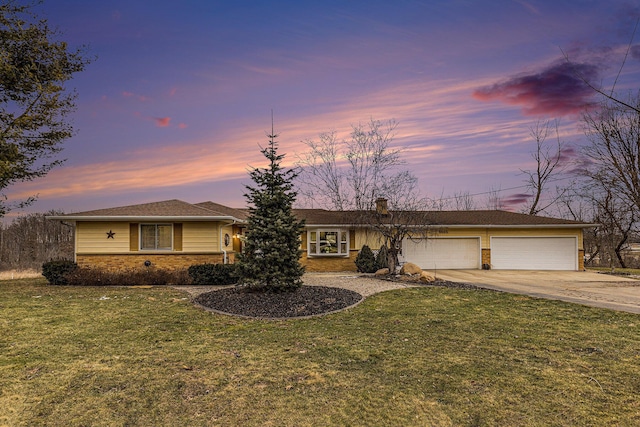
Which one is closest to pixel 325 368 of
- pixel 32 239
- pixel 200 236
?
pixel 200 236

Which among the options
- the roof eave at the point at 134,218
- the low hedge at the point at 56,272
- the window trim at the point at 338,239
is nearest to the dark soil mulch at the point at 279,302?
the roof eave at the point at 134,218

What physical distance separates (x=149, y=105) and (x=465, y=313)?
1323 cm

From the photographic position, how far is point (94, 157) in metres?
16.4

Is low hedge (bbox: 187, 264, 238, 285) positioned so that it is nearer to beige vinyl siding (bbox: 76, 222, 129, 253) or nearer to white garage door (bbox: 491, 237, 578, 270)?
beige vinyl siding (bbox: 76, 222, 129, 253)

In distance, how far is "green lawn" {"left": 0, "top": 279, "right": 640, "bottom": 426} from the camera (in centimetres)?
355

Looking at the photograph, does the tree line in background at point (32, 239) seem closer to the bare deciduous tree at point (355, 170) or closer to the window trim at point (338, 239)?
the bare deciduous tree at point (355, 170)

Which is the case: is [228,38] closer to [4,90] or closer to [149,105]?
[149,105]

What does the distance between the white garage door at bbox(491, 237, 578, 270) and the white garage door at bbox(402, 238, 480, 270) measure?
1033 millimetres

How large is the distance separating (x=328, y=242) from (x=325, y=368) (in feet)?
45.2

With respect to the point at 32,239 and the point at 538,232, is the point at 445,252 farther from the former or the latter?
the point at 32,239

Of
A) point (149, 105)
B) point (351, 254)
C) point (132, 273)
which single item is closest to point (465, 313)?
point (351, 254)

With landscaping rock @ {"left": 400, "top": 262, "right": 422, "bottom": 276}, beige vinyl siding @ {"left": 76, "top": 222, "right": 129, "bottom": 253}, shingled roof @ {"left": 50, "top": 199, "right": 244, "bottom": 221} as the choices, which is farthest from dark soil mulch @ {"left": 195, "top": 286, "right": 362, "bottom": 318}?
beige vinyl siding @ {"left": 76, "top": 222, "right": 129, "bottom": 253}

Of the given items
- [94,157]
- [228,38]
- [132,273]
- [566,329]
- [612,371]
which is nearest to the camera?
[612,371]

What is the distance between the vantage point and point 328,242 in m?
18.5
